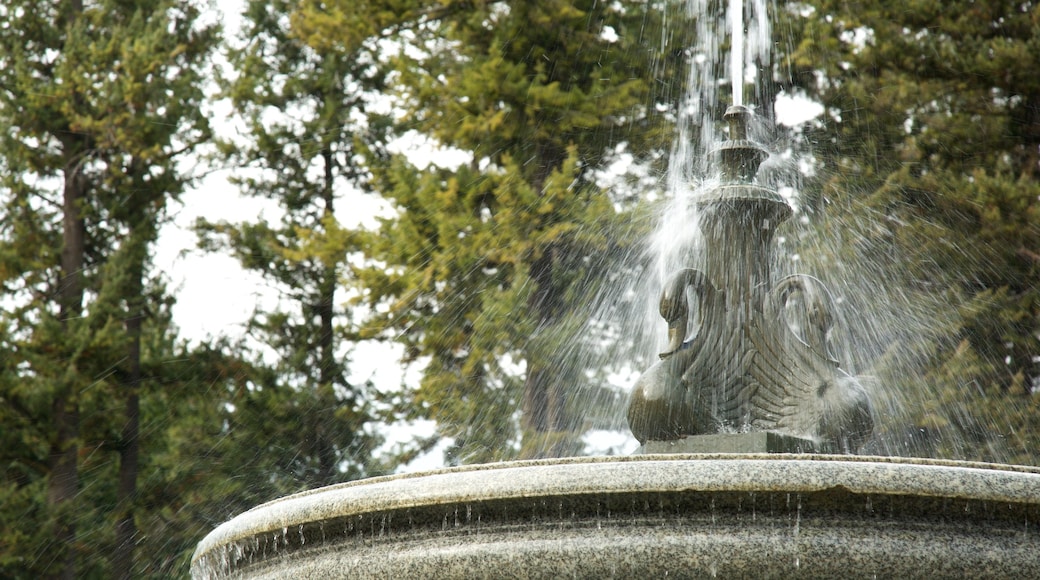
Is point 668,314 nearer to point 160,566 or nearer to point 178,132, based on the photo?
point 160,566

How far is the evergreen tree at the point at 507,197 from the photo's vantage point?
41.9 ft

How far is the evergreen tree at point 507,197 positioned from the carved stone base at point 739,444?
698 centimetres

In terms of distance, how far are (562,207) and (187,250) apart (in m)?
5.03

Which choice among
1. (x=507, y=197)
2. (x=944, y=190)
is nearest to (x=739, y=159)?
(x=944, y=190)

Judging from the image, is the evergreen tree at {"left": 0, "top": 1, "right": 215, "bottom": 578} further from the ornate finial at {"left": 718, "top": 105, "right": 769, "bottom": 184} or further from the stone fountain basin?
the stone fountain basin

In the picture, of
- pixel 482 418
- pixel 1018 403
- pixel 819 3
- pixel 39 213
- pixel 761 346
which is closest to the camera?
pixel 761 346

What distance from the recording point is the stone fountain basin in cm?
289

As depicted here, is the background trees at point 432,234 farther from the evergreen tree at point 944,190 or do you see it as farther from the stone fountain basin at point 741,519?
the stone fountain basin at point 741,519

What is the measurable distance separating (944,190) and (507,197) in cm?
445

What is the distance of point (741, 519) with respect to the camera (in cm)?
294

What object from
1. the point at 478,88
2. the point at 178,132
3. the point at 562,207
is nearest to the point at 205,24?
the point at 178,132

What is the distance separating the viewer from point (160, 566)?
13188mm


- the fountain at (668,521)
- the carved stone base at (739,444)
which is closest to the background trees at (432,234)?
the carved stone base at (739,444)

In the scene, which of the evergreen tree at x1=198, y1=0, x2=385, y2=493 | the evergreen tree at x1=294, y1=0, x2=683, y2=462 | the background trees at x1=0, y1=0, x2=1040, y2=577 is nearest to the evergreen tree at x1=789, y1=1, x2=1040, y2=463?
the background trees at x1=0, y1=0, x2=1040, y2=577
